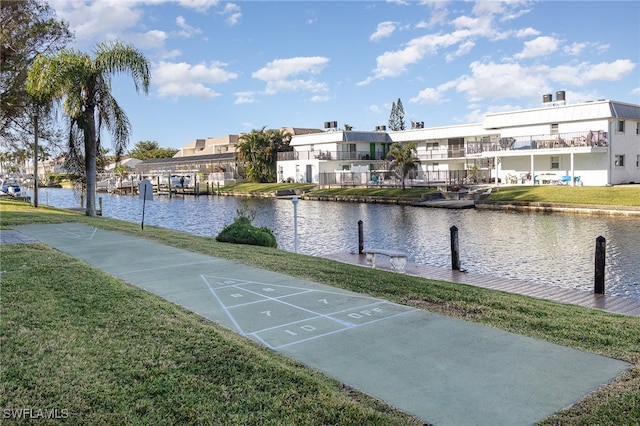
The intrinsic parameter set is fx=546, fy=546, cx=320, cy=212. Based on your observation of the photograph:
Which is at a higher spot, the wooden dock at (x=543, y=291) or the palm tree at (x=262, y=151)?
the palm tree at (x=262, y=151)

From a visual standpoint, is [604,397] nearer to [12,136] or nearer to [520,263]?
[520,263]

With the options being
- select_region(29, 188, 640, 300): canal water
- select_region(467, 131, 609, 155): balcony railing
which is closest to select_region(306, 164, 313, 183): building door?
select_region(467, 131, 609, 155): balcony railing

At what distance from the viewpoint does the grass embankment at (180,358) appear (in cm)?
457

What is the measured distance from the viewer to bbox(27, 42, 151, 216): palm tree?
24.5 meters

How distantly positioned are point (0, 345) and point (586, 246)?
21.4 m

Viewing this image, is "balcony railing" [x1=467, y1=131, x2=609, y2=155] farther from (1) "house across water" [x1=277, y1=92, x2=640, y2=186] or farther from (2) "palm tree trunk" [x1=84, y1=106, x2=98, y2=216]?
(2) "palm tree trunk" [x1=84, y1=106, x2=98, y2=216]

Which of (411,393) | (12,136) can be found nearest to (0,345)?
(411,393)

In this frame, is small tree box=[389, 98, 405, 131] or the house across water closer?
the house across water

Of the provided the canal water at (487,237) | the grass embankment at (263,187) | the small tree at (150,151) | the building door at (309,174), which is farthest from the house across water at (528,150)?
the small tree at (150,151)

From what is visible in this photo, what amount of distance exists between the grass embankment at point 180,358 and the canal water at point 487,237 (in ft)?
24.4

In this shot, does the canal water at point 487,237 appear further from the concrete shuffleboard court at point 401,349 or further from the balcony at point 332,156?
the balcony at point 332,156

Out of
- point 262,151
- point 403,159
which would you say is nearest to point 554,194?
point 403,159

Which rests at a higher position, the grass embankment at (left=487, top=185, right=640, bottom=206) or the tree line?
the tree line

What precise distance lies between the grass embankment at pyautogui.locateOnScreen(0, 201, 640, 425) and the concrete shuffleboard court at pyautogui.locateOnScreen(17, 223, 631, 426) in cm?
29
